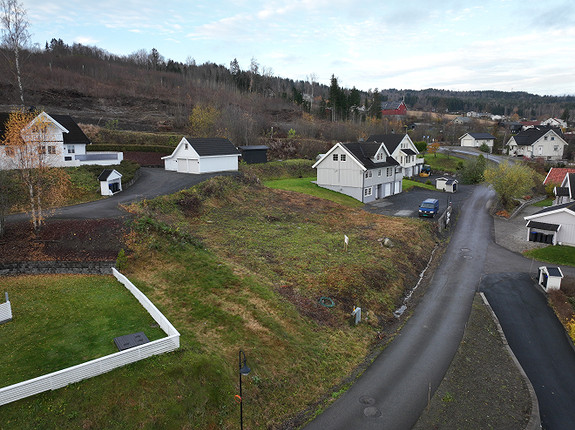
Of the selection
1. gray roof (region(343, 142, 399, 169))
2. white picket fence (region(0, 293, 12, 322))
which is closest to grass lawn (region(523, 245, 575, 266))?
gray roof (region(343, 142, 399, 169))

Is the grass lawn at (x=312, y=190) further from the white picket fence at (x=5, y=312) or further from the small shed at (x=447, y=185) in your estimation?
the white picket fence at (x=5, y=312)

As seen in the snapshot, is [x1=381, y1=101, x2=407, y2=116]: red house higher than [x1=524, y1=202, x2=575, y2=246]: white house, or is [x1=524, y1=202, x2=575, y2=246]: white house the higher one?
[x1=381, y1=101, x2=407, y2=116]: red house

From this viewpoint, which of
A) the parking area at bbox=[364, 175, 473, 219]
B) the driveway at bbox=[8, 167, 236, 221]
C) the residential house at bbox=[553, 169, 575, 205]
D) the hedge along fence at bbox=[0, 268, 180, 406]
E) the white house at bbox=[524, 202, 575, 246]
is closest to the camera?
the hedge along fence at bbox=[0, 268, 180, 406]

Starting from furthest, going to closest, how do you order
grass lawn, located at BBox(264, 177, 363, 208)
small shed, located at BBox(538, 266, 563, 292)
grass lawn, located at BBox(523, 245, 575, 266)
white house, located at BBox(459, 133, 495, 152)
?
white house, located at BBox(459, 133, 495, 152)
grass lawn, located at BBox(264, 177, 363, 208)
grass lawn, located at BBox(523, 245, 575, 266)
small shed, located at BBox(538, 266, 563, 292)

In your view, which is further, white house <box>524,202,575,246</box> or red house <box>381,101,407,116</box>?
red house <box>381,101,407,116</box>

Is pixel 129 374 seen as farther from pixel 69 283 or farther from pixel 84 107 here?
pixel 84 107

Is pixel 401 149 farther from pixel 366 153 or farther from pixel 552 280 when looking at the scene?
pixel 552 280

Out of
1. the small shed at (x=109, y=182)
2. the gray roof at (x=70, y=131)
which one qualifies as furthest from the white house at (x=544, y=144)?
the gray roof at (x=70, y=131)

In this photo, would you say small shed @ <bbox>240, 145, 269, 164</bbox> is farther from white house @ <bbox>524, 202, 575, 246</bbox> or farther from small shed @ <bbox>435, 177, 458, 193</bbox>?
white house @ <bbox>524, 202, 575, 246</bbox>
